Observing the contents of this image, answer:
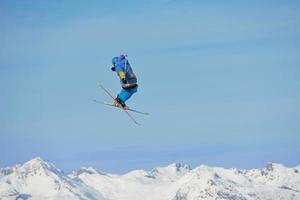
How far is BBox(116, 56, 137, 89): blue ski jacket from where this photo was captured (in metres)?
94.3

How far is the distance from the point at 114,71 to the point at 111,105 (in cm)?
370


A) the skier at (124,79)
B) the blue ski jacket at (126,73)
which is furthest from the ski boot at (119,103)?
the blue ski jacket at (126,73)

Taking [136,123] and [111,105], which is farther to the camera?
[111,105]

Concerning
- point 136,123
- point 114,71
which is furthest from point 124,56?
point 136,123

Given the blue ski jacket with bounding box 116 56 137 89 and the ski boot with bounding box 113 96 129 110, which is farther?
the ski boot with bounding box 113 96 129 110

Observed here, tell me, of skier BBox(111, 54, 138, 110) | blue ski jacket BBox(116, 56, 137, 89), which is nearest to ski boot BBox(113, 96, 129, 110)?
skier BBox(111, 54, 138, 110)

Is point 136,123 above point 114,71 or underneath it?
underneath

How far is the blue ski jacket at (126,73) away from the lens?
3713 inches

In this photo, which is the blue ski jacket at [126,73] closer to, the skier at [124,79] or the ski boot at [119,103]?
the skier at [124,79]

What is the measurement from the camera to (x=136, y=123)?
3504 inches

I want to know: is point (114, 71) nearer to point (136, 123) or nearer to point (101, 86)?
point (101, 86)

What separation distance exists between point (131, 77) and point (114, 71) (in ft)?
7.82

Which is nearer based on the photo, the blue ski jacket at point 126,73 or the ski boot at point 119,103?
the blue ski jacket at point 126,73

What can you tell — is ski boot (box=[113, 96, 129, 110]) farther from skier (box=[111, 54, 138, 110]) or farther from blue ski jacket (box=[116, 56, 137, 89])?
blue ski jacket (box=[116, 56, 137, 89])
